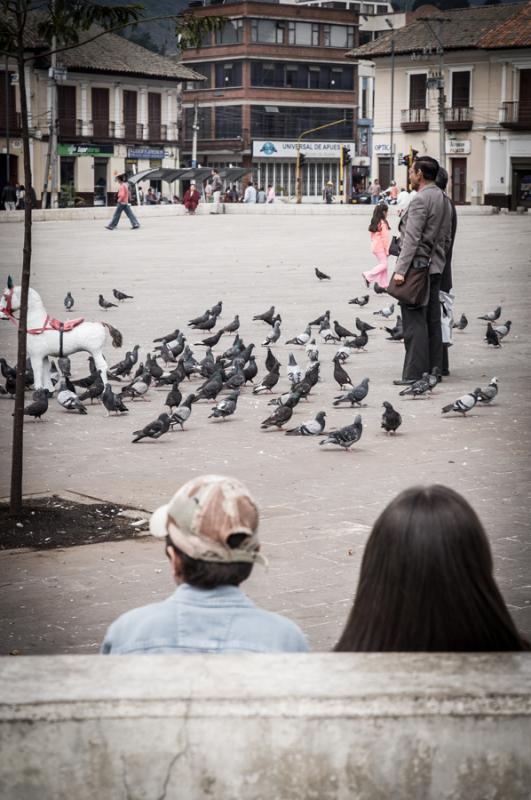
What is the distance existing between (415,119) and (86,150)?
23.8 meters

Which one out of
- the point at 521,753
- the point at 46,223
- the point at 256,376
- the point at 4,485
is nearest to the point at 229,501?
the point at 521,753

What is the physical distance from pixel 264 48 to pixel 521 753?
287ft

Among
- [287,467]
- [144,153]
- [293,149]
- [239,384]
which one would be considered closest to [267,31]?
[293,149]

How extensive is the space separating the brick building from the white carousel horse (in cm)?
7528

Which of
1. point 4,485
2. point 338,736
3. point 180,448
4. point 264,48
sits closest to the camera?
point 338,736

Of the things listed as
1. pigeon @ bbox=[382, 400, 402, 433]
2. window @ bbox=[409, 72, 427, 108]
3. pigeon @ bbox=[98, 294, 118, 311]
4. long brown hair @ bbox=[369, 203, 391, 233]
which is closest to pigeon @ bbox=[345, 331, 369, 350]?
pigeon @ bbox=[382, 400, 402, 433]

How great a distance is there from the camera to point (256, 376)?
1267 centimetres

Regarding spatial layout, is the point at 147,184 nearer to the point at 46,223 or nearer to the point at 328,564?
the point at 46,223

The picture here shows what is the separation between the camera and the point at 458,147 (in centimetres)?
4203

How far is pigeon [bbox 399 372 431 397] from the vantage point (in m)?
11.1

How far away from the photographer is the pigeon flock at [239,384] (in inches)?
387

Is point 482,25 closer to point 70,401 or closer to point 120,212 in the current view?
point 120,212

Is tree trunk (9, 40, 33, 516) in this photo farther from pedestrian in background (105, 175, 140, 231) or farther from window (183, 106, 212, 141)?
window (183, 106, 212, 141)


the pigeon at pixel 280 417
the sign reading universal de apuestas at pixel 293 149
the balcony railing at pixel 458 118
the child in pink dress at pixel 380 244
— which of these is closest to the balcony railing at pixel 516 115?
the balcony railing at pixel 458 118
